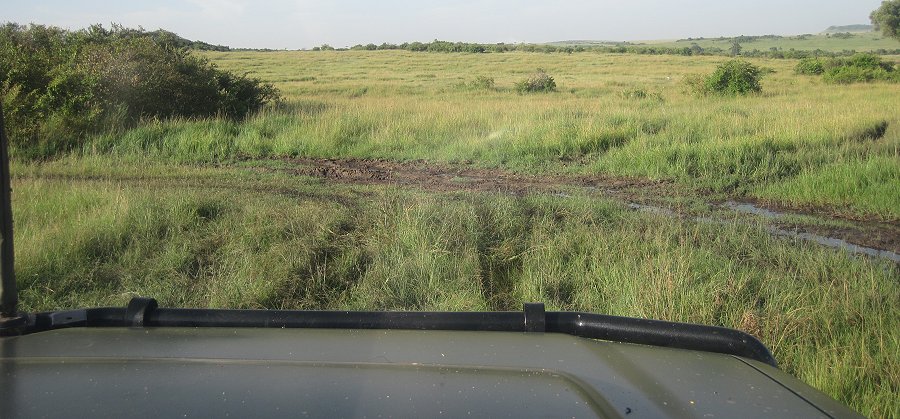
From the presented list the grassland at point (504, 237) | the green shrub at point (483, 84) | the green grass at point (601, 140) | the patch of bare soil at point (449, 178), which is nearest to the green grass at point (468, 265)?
the grassland at point (504, 237)

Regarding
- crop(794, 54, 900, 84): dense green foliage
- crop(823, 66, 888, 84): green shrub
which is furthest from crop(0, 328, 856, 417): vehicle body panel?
crop(823, 66, 888, 84): green shrub

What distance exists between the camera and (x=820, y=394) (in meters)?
1.77

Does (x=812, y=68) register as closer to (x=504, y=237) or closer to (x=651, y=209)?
(x=651, y=209)

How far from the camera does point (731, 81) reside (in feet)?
75.3

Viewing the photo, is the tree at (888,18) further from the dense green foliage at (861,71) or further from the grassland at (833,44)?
the dense green foliage at (861,71)

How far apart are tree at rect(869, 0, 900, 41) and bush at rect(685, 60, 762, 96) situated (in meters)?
38.8

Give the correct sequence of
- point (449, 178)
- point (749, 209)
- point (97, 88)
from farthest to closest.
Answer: point (97, 88) → point (449, 178) → point (749, 209)

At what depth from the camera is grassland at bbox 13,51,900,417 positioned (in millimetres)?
4781

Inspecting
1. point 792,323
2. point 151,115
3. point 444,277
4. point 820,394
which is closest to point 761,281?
point 792,323

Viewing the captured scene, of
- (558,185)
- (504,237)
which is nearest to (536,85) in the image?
(558,185)

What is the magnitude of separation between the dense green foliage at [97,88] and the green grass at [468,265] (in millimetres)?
5310

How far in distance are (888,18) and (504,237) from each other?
2307 inches

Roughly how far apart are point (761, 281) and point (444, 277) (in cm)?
226

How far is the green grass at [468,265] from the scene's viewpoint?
4.57 meters
